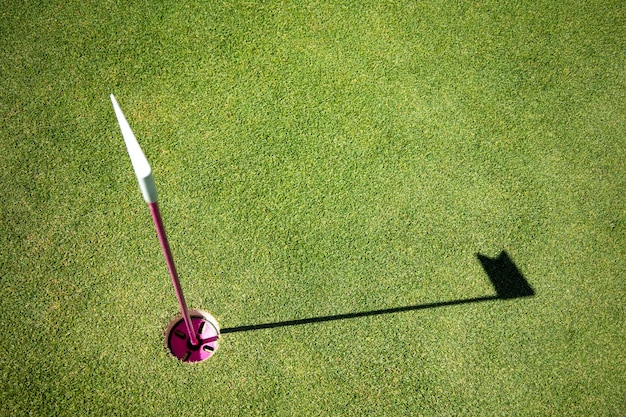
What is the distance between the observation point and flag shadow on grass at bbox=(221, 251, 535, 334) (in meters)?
3.35

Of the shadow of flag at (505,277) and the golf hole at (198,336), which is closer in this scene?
the golf hole at (198,336)

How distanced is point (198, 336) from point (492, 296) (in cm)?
223

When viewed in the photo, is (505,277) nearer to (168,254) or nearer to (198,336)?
(198,336)

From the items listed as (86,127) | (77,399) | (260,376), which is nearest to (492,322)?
(260,376)

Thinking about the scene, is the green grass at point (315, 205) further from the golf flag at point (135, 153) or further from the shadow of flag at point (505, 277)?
the golf flag at point (135, 153)

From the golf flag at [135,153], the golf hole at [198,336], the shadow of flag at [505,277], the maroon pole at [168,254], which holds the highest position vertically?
the golf flag at [135,153]

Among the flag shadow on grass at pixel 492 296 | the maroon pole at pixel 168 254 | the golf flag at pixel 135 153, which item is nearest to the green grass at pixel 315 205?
the flag shadow on grass at pixel 492 296

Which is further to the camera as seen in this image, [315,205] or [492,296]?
[315,205]

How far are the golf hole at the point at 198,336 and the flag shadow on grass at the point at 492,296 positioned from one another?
0.12 metres

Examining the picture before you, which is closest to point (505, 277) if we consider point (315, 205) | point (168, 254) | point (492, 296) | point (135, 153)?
point (492, 296)

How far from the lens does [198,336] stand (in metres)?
3.30

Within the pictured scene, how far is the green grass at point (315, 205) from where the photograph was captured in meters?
3.22

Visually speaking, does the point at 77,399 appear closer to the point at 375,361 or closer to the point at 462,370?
the point at 375,361

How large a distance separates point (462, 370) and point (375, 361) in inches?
24.7
